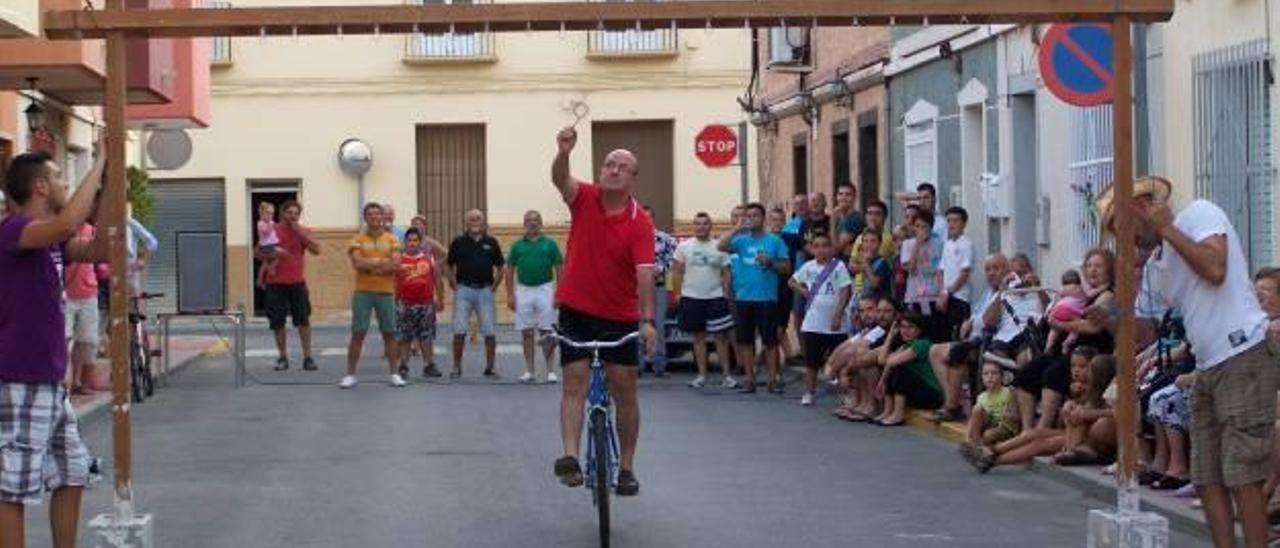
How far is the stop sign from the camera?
28.6 meters

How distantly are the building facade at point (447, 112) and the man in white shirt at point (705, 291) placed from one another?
17.9m

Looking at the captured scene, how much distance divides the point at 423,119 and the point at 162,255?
207 inches

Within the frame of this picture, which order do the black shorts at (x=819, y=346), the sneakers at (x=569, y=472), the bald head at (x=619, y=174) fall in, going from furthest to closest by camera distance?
the black shorts at (x=819, y=346)
the bald head at (x=619, y=174)
the sneakers at (x=569, y=472)

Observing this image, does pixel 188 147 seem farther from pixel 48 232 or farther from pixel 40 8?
pixel 48 232

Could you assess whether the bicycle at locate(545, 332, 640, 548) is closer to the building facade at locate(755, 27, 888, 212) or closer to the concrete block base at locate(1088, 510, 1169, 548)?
the concrete block base at locate(1088, 510, 1169, 548)

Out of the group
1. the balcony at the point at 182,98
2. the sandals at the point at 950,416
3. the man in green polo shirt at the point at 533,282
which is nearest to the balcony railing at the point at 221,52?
the balcony at the point at 182,98

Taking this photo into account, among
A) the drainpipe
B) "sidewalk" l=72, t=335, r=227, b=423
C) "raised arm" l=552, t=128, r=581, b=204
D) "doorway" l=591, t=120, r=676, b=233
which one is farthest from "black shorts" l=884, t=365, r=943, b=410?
"doorway" l=591, t=120, r=676, b=233

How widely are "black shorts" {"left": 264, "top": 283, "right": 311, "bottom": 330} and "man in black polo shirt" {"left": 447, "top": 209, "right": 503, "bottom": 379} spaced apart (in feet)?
5.99

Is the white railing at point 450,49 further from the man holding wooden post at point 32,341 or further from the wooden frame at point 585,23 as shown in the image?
the man holding wooden post at point 32,341

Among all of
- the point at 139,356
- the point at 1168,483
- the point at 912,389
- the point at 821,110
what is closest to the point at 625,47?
the point at 821,110

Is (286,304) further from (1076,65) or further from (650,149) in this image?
(650,149)

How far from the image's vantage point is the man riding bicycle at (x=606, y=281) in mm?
10727

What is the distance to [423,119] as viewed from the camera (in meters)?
38.7

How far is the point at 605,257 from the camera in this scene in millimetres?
10773
